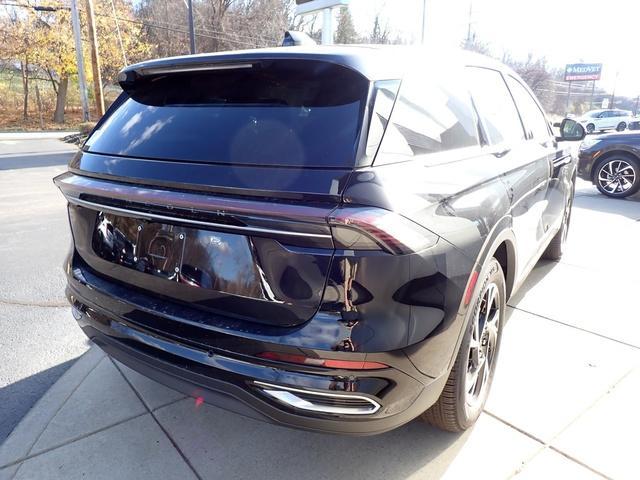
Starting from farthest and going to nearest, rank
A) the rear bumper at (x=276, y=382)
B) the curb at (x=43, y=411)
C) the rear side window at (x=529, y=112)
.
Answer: the rear side window at (x=529, y=112) < the curb at (x=43, y=411) < the rear bumper at (x=276, y=382)

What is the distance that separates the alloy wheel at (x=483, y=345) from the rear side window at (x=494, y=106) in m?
0.91

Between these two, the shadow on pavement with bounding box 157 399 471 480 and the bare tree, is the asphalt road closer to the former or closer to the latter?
the shadow on pavement with bounding box 157 399 471 480

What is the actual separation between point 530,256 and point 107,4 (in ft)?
117

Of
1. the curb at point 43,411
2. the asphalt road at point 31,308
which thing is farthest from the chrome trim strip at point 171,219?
the asphalt road at point 31,308

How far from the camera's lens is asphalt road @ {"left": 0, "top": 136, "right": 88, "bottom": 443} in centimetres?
283

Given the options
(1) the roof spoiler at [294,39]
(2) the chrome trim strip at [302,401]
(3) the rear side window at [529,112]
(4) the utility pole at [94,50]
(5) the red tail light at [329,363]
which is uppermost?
(4) the utility pole at [94,50]

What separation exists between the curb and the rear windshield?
1.48 metres

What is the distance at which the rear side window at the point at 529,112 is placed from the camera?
3475mm

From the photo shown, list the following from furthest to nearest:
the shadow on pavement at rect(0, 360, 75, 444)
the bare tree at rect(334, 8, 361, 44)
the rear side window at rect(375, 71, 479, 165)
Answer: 1. the bare tree at rect(334, 8, 361, 44)
2. the shadow on pavement at rect(0, 360, 75, 444)
3. the rear side window at rect(375, 71, 479, 165)

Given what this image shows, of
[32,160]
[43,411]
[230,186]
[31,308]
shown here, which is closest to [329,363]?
[230,186]

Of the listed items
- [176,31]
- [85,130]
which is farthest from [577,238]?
[176,31]

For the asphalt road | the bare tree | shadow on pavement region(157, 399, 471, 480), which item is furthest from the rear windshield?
the bare tree

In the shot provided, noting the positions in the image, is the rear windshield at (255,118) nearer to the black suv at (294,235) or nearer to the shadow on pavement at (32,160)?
the black suv at (294,235)

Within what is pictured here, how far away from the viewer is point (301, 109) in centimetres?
183
